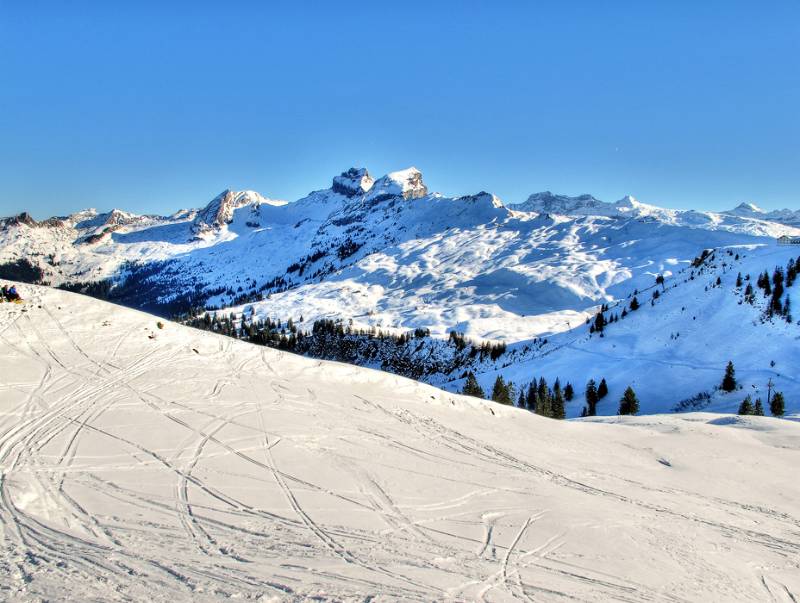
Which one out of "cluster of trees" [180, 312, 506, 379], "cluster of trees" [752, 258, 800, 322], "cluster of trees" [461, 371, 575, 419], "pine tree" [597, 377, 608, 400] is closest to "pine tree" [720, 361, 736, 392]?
"pine tree" [597, 377, 608, 400]

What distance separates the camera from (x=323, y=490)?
1382 cm

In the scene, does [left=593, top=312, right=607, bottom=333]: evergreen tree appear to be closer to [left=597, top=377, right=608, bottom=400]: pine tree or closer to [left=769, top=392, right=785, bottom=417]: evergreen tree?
[left=597, top=377, right=608, bottom=400]: pine tree

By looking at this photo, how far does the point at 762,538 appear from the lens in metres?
14.5

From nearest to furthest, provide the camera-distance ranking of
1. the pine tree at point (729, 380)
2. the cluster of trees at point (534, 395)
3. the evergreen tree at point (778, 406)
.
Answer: the evergreen tree at point (778, 406)
the cluster of trees at point (534, 395)
the pine tree at point (729, 380)

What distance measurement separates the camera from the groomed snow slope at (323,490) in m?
9.74

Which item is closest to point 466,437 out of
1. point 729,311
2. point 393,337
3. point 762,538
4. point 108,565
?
point 762,538

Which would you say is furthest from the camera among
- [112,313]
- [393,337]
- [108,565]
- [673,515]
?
[393,337]

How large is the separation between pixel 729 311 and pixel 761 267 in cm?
2132

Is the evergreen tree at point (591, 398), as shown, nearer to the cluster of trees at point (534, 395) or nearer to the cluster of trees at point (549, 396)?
the cluster of trees at point (549, 396)

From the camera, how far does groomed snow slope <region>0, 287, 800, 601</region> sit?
32.0 feet

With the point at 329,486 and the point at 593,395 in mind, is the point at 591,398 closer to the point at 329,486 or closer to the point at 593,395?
the point at 593,395

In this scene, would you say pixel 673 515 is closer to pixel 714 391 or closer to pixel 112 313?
pixel 112 313

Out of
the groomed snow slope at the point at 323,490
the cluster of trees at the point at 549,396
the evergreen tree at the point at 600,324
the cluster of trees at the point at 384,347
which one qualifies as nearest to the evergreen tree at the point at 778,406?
the cluster of trees at the point at 549,396

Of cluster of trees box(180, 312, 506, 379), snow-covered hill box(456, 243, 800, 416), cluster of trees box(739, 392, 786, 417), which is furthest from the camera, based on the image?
cluster of trees box(180, 312, 506, 379)
